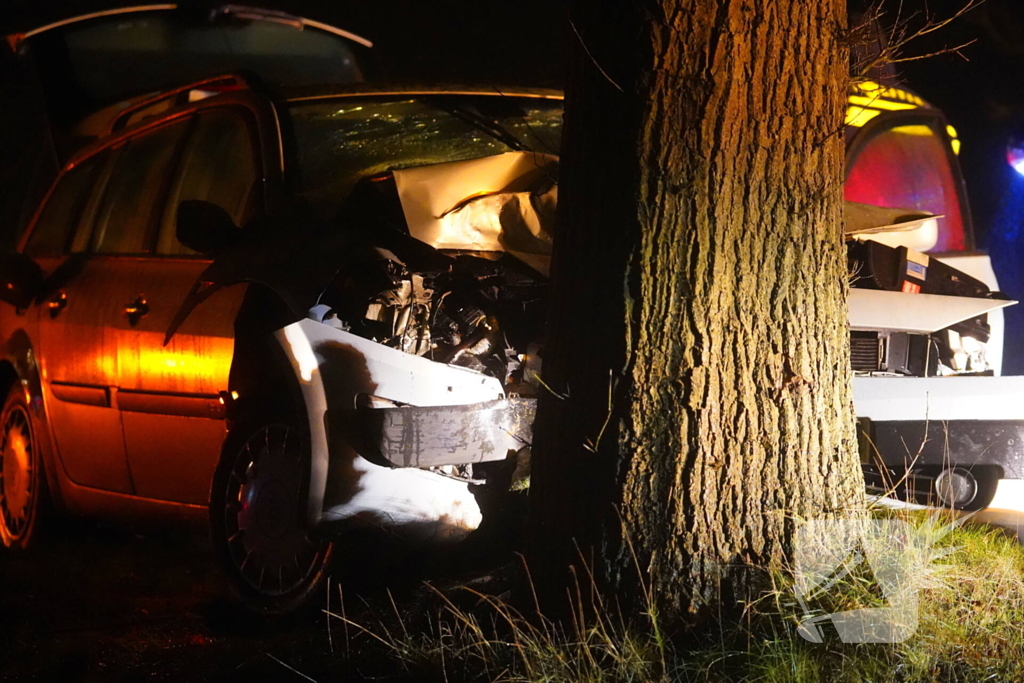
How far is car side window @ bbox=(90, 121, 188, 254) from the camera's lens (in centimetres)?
559

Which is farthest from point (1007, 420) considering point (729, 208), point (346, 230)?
point (346, 230)

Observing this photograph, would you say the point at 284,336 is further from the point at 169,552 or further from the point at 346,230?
the point at 169,552

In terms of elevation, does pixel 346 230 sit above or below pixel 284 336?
above

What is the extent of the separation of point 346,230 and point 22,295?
2521 mm

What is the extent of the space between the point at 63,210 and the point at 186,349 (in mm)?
2138

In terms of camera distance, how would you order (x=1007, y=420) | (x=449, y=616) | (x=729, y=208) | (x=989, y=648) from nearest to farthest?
(x=989, y=648), (x=729, y=208), (x=449, y=616), (x=1007, y=420)

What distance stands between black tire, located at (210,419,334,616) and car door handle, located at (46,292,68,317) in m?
1.77

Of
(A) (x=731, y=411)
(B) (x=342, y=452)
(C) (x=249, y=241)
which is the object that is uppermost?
(C) (x=249, y=241)

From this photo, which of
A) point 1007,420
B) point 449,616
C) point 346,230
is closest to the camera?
point 449,616

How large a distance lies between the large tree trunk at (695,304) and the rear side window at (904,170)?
2737 mm

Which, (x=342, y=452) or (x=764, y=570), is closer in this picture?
(x=764, y=570)

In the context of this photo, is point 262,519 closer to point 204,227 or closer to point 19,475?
point 204,227

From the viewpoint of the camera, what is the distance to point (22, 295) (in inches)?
236

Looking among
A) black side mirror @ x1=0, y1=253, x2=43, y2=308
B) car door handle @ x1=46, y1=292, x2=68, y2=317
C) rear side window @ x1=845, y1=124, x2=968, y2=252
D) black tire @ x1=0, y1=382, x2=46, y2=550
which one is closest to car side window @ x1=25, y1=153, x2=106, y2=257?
black side mirror @ x1=0, y1=253, x2=43, y2=308
